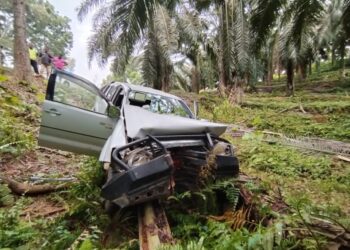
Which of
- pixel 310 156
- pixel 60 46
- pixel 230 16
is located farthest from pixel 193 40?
pixel 60 46

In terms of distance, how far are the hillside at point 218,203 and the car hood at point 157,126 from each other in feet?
2.60

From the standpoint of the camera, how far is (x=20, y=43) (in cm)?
1215

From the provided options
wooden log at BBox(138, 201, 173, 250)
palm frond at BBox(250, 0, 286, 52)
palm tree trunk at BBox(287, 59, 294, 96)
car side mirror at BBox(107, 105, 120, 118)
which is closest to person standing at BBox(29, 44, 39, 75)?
palm frond at BBox(250, 0, 286, 52)

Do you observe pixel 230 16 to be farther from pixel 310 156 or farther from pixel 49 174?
pixel 49 174

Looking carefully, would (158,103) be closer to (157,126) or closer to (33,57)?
(157,126)

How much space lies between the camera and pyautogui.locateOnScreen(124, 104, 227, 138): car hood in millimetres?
4207

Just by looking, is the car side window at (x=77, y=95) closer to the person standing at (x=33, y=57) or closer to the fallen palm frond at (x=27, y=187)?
the fallen palm frond at (x=27, y=187)

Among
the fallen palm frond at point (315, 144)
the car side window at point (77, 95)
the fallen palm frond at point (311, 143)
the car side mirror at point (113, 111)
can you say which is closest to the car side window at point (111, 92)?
the car side window at point (77, 95)

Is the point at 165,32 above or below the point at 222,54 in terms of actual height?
above

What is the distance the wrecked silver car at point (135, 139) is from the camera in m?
3.57

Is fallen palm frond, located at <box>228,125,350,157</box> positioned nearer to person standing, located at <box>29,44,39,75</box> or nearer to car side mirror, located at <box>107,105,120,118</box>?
car side mirror, located at <box>107,105,120,118</box>

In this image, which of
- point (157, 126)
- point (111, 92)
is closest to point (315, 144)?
point (111, 92)

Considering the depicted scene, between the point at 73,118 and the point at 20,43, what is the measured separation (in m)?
8.26

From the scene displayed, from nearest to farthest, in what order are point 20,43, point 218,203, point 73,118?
point 218,203
point 73,118
point 20,43
